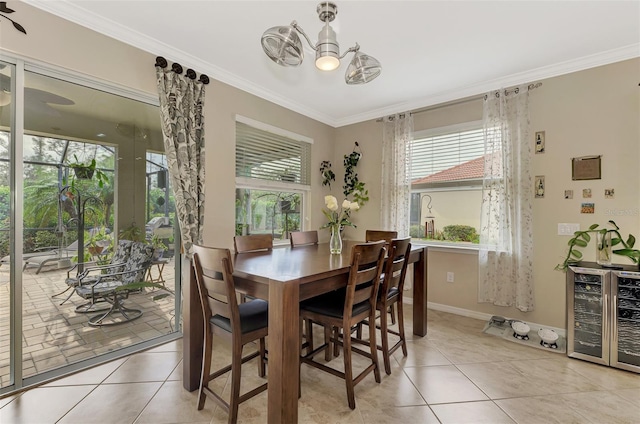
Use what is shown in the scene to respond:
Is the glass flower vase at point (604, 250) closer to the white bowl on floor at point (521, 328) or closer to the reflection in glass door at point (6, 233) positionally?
the white bowl on floor at point (521, 328)

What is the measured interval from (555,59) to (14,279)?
475 centimetres

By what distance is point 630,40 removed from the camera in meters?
2.41

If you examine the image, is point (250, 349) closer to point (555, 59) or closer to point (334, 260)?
point (334, 260)

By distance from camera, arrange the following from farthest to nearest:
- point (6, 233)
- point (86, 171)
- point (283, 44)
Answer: point (86, 171)
point (6, 233)
point (283, 44)

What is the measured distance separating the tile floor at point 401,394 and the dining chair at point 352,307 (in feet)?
0.68

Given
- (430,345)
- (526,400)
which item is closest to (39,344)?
(430,345)

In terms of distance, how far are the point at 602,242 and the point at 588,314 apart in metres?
0.61

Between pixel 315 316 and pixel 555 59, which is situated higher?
pixel 555 59

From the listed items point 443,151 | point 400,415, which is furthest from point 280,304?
point 443,151

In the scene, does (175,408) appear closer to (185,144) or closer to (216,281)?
(216,281)

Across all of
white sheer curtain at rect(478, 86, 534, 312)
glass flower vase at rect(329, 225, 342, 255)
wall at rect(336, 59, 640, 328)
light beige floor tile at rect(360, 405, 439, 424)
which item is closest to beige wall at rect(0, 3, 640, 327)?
wall at rect(336, 59, 640, 328)

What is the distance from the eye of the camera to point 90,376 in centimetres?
205

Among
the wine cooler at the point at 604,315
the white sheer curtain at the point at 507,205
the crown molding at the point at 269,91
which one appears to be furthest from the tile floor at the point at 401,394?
the crown molding at the point at 269,91

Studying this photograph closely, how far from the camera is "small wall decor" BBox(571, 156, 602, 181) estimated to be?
2.64 m
